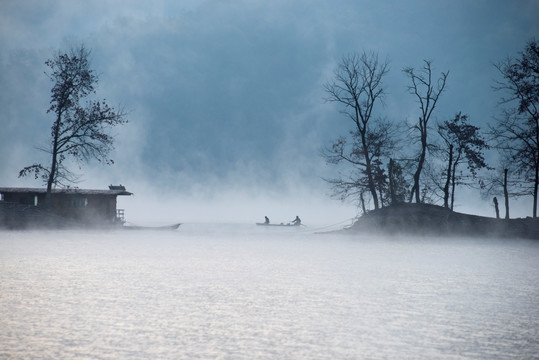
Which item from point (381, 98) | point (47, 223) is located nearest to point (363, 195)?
point (381, 98)

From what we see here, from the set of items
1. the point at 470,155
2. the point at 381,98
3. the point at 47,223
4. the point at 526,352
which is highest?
the point at 381,98

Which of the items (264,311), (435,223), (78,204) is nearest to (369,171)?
(435,223)

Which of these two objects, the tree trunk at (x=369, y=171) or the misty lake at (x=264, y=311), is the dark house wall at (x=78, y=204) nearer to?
the tree trunk at (x=369, y=171)

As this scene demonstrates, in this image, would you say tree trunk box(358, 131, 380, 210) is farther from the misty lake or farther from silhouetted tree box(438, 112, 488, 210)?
the misty lake

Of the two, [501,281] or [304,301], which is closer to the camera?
[304,301]

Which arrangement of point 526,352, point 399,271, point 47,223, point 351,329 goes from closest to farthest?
point 526,352 < point 351,329 < point 399,271 < point 47,223

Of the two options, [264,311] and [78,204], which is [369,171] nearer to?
[78,204]

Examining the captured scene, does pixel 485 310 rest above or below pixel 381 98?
below

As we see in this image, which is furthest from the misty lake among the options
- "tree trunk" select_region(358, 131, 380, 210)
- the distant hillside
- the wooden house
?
the wooden house

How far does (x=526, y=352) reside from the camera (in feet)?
23.7

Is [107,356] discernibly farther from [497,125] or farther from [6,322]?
[497,125]

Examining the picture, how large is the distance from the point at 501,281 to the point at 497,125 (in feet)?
79.6

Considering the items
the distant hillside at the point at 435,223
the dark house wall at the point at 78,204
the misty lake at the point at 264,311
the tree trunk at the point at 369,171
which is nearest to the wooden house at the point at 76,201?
the dark house wall at the point at 78,204

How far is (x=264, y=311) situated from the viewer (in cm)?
1010
